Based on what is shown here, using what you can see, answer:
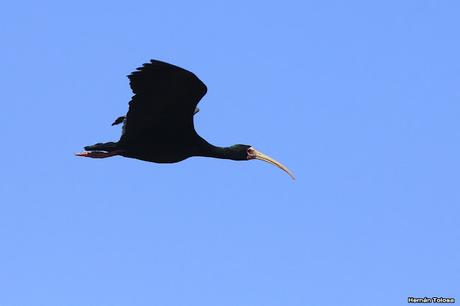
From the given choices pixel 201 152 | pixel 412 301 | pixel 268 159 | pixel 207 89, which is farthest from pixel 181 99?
pixel 412 301

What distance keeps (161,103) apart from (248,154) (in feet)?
12.3

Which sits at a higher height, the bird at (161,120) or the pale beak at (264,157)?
the pale beak at (264,157)

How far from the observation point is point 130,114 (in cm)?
2005

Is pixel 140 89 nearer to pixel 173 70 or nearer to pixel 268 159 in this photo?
pixel 173 70

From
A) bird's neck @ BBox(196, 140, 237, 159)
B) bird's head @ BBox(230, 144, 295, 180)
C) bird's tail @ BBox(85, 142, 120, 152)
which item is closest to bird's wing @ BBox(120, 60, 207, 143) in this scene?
bird's tail @ BBox(85, 142, 120, 152)

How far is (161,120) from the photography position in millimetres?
20359

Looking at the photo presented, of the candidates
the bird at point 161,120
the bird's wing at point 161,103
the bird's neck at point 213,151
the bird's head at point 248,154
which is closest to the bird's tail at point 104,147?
the bird at point 161,120

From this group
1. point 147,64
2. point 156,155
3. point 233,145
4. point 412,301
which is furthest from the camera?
point 233,145

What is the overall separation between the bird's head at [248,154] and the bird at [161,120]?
259mm

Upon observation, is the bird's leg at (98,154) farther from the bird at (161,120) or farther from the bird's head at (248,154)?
the bird's head at (248,154)

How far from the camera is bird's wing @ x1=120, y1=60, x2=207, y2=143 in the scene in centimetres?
1883

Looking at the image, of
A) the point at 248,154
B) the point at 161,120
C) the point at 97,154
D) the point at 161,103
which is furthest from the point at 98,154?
the point at 248,154

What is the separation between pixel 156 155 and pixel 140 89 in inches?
83.4

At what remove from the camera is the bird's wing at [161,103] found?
61.8ft
